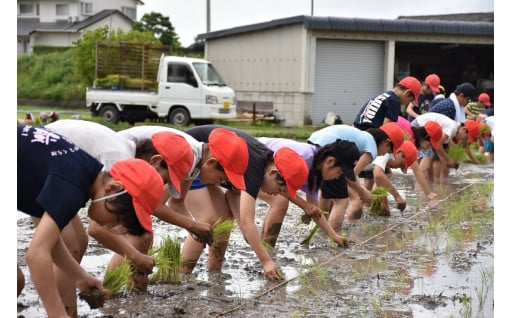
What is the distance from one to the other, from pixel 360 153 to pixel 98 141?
338 cm

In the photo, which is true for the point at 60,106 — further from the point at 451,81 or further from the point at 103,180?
the point at 103,180

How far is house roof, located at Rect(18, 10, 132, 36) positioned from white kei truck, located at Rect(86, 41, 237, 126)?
26.6 meters

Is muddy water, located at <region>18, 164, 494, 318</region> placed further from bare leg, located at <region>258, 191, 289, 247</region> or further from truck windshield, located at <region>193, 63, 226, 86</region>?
truck windshield, located at <region>193, 63, 226, 86</region>

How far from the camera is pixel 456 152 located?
14383 mm

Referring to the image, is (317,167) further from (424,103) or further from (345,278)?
(424,103)

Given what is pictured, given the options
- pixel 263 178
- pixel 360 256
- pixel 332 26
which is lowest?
pixel 360 256

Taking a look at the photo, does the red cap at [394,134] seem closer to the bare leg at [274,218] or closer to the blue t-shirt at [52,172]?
the bare leg at [274,218]

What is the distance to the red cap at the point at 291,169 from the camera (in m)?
5.54

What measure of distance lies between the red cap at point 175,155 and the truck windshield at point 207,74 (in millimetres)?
18545

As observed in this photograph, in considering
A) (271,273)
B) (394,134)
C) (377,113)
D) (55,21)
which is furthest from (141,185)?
(55,21)

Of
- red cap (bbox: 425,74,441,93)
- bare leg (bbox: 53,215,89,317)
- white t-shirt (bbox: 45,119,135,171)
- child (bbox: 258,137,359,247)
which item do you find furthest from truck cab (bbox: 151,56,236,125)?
bare leg (bbox: 53,215,89,317)

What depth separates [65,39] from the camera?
52.2 m
